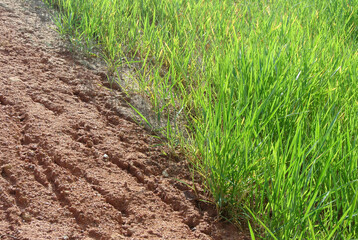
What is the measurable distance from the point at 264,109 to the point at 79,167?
0.78 m

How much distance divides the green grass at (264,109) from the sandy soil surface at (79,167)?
0.16 m

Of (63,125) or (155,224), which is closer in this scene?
(155,224)

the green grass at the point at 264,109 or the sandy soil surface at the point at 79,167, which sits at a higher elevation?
the green grass at the point at 264,109

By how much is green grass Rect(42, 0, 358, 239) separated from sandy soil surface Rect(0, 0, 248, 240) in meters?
0.16

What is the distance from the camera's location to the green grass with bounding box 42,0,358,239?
1.26 meters

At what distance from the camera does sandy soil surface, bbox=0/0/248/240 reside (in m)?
1.34

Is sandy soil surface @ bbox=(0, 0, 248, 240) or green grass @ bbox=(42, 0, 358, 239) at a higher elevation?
green grass @ bbox=(42, 0, 358, 239)

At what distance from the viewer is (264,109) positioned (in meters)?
1.59

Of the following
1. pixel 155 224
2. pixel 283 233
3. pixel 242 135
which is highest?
pixel 242 135

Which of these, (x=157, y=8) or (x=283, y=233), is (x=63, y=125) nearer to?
(x=283, y=233)

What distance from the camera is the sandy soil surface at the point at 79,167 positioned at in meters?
1.34

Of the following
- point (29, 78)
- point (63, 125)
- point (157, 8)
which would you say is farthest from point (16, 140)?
point (157, 8)

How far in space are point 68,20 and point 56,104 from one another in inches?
34.6

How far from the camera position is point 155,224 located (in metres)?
1.38
